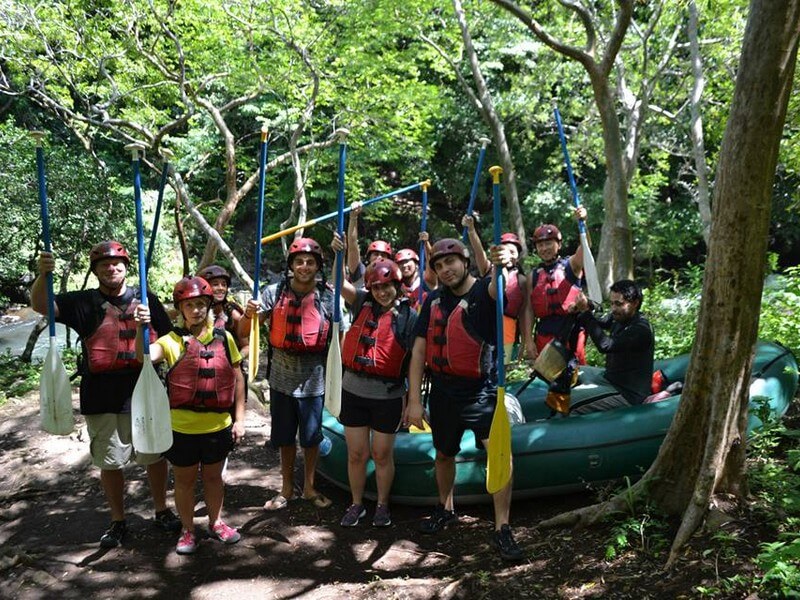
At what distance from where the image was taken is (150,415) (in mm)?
3281

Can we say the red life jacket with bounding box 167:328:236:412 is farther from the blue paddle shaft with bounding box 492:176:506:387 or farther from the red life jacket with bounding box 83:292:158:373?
the blue paddle shaft with bounding box 492:176:506:387

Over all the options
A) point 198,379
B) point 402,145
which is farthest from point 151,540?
point 402,145

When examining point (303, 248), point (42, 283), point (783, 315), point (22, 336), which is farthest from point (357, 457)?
point (22, 336)

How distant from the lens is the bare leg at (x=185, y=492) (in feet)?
11.4

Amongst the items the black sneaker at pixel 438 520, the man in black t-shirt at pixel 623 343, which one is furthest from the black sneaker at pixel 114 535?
the man in black t-shirt at pixel 623 343

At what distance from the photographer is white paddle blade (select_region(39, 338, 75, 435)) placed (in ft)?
11.6

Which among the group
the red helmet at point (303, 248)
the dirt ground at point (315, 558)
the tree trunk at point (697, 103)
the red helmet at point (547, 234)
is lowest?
the dirt ground at point (315, 558)

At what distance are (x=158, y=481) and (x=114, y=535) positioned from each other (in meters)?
0.37

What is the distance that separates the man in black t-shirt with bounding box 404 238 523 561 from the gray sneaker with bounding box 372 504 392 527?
558 mm

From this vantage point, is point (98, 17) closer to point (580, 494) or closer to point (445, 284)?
point (445, 284)

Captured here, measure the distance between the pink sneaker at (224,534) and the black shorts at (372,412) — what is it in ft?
2.98

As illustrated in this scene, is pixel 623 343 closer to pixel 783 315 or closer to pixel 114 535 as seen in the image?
pixel 783 315

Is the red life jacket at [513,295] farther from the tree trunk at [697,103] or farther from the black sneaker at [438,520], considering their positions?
the tree trunk at [697,103]

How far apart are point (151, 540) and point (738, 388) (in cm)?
334
